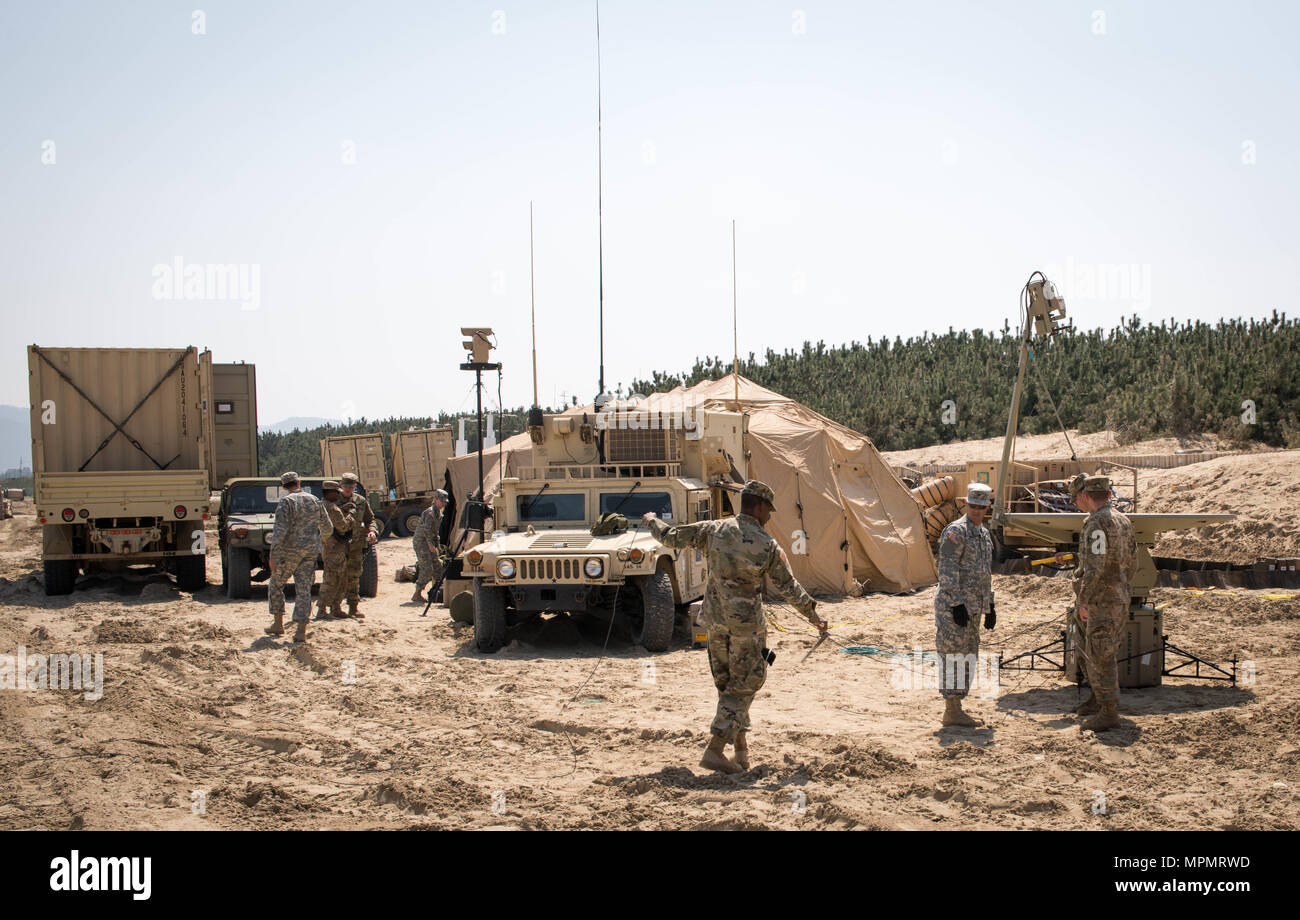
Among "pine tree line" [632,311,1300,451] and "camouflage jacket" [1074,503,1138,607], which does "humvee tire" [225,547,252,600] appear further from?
"pine tree line" [632,311,1300,451]

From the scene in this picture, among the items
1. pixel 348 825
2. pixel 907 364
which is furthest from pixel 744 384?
pixel 907 364

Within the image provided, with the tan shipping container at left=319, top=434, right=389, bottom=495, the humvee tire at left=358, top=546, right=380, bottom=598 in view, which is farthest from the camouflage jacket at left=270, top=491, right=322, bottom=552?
the tan shipping container at left=319, top=434, right=389, bottom=495

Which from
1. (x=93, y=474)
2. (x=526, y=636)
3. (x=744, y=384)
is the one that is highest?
(x=744, y=384)

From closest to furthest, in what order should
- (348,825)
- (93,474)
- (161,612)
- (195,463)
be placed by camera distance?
(348,825)
(161,612)
(93,474)
(195,463)

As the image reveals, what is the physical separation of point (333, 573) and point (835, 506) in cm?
637

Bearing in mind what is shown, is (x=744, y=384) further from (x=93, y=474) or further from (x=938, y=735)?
(x=938, y=735)

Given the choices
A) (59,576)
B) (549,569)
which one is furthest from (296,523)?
(59,576)

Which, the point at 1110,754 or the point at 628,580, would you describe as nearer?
the point at 1110,754

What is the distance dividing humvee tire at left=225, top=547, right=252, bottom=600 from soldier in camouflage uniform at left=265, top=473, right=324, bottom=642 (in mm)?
3144

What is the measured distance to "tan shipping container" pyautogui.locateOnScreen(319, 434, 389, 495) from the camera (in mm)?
28297

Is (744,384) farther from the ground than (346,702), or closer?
farther from the ground

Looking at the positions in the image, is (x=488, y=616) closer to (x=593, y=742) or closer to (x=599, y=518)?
(x=599, y=518)

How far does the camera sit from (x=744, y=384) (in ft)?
55.7
